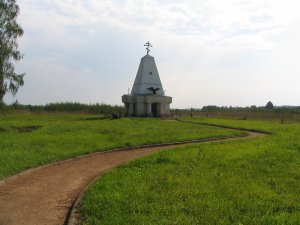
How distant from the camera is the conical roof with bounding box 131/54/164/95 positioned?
43250mm

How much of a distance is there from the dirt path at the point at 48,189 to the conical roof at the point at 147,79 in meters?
29.5

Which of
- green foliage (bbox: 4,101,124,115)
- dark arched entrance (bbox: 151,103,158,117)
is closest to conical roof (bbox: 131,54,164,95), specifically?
dark arched entrance (bbox: 151,103,158,117)

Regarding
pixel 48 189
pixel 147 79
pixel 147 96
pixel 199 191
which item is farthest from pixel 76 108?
pixel 199 191

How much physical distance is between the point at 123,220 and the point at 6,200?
3.22m

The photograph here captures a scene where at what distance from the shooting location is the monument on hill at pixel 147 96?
42062mm

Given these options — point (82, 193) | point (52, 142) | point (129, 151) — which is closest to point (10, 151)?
point (52, 142)

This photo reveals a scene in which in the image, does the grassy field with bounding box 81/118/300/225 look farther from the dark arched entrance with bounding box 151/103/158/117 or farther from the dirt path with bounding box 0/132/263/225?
the dark arched entrance with bounding box 151/103/158/117

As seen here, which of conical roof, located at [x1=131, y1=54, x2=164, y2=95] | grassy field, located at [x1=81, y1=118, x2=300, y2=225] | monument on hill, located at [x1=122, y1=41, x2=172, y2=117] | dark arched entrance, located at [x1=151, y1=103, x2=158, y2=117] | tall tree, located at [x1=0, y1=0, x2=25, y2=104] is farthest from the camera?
conical roof, located at [x1=131, y1=54, x2=164, y2=95]

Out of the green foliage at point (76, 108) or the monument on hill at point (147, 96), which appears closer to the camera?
the monument on hill at point (147, 96)

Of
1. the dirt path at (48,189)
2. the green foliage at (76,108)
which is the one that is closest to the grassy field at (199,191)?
the dirt path at (48,189)

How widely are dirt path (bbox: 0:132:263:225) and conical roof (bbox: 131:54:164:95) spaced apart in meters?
29.5

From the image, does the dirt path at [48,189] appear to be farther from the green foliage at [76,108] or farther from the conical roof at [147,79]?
the green foliage at [76,108]

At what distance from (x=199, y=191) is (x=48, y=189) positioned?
3.75 meters

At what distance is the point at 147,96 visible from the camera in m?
41.6
